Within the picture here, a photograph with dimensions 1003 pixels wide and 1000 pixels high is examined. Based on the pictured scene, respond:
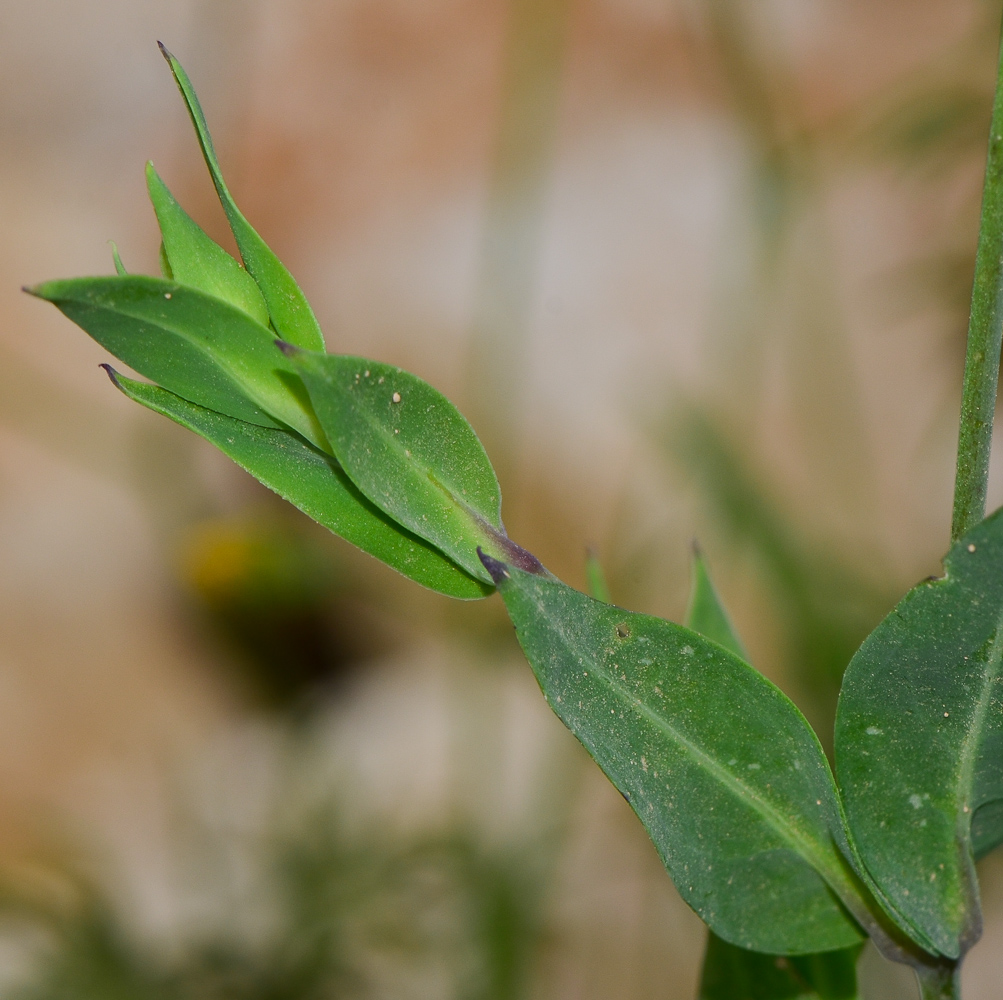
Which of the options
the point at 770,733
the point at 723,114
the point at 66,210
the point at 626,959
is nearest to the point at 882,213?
the point at 723,114

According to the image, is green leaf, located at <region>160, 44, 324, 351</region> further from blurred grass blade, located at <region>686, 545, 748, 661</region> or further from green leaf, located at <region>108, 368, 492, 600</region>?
blurred grass blade, located at <region>686, 545, 748, 661</region>

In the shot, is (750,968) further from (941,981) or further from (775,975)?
(941,981)

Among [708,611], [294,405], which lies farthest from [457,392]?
[294,405]

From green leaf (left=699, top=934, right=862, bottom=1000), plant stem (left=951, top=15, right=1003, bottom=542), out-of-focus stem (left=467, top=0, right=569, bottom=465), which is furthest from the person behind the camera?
out-of-focus stem (left=467, top=0, right=569, bottom=465)

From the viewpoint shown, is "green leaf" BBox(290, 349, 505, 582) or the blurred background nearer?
"green leaf" BBox(290, 349, 505, 582)

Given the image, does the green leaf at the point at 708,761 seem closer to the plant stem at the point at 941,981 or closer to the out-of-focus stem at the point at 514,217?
the plant stem at the point at 941,981

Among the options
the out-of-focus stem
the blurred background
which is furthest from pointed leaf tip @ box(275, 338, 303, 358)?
the out-of-focus stem

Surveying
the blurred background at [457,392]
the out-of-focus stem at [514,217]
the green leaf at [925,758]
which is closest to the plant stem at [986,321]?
the green leaf at [925,758]
